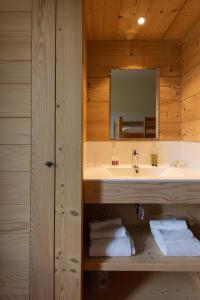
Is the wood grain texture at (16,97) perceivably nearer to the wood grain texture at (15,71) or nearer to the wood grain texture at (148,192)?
the wood grain texture at (15,71)

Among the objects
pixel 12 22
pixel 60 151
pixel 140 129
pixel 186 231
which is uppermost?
pixel 12 22

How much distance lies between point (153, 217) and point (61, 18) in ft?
5.00

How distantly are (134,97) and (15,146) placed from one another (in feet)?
3.78

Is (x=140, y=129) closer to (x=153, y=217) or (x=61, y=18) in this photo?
(x=153, y=217)

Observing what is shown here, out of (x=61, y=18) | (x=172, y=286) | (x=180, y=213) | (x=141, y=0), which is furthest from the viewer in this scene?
(x=180, y=213)

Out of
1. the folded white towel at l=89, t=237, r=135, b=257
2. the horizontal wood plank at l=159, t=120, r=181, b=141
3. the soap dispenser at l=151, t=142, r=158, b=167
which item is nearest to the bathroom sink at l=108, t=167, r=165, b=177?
the soap dispenser at l=151, t=142, r=158, b=167

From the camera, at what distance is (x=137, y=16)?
1.75 meters

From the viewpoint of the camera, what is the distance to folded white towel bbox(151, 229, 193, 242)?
158 centimetres

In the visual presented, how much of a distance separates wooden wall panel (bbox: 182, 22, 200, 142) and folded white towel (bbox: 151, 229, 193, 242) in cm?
66

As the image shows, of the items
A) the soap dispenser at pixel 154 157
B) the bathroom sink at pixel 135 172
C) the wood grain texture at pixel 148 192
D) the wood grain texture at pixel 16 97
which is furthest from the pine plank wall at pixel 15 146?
the soap dispenser at pixel 154 157

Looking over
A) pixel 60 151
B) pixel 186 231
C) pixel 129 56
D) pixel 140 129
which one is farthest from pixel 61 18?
pixel 186 231

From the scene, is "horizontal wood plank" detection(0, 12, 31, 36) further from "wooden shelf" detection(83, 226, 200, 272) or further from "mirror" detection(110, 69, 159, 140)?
"wooden shelf" detection(83, 226, 200, 272)

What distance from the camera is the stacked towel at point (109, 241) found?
151 centimetres

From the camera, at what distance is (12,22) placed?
1.33 meters
